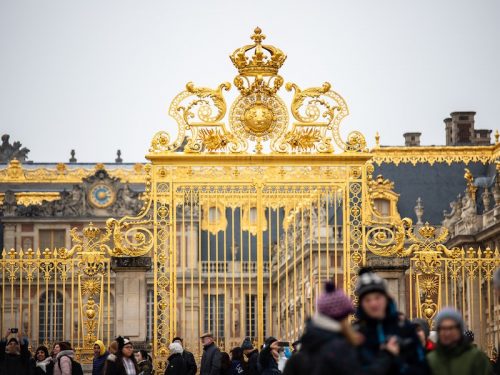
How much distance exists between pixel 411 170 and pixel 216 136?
103 feet

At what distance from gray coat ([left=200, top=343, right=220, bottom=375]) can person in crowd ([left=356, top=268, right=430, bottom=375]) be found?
1096 cm

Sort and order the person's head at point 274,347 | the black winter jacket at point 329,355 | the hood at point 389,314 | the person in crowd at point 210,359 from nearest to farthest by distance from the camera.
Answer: the black winter jacket at point 329,355 → the hood at point 389,314 → the person's head at point 274,347 → the person in crowd at point 210,359

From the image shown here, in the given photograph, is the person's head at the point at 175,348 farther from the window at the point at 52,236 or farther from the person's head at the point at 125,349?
the window at the point at 52,236

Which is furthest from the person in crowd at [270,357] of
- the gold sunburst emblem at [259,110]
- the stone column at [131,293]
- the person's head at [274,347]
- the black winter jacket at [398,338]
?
the black winter jacket at [398,338]

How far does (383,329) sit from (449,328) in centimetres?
108

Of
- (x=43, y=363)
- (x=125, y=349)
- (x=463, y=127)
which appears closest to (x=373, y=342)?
(x=125, y=349)

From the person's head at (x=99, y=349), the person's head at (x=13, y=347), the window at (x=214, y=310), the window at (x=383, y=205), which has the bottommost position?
the window at (x=214, y=310)

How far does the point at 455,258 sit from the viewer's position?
2258 cm

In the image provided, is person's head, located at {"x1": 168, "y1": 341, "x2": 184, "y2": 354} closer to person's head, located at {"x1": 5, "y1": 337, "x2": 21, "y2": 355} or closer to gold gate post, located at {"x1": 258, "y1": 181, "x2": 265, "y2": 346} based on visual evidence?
gold gate post, located at {"x1": 258, "y1": 181, "x2": 265, "y2": 346}

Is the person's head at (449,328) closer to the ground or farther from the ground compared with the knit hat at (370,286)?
closer to the ground

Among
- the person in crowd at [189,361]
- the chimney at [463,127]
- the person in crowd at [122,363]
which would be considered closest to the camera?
the person in crowd at [122,363]

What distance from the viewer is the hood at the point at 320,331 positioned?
31.3 ft

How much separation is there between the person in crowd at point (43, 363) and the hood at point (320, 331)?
10255mm

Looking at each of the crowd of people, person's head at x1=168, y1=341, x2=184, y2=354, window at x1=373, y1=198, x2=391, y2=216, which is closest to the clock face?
window at x1=373, y1=198, x2=391, y2=216
